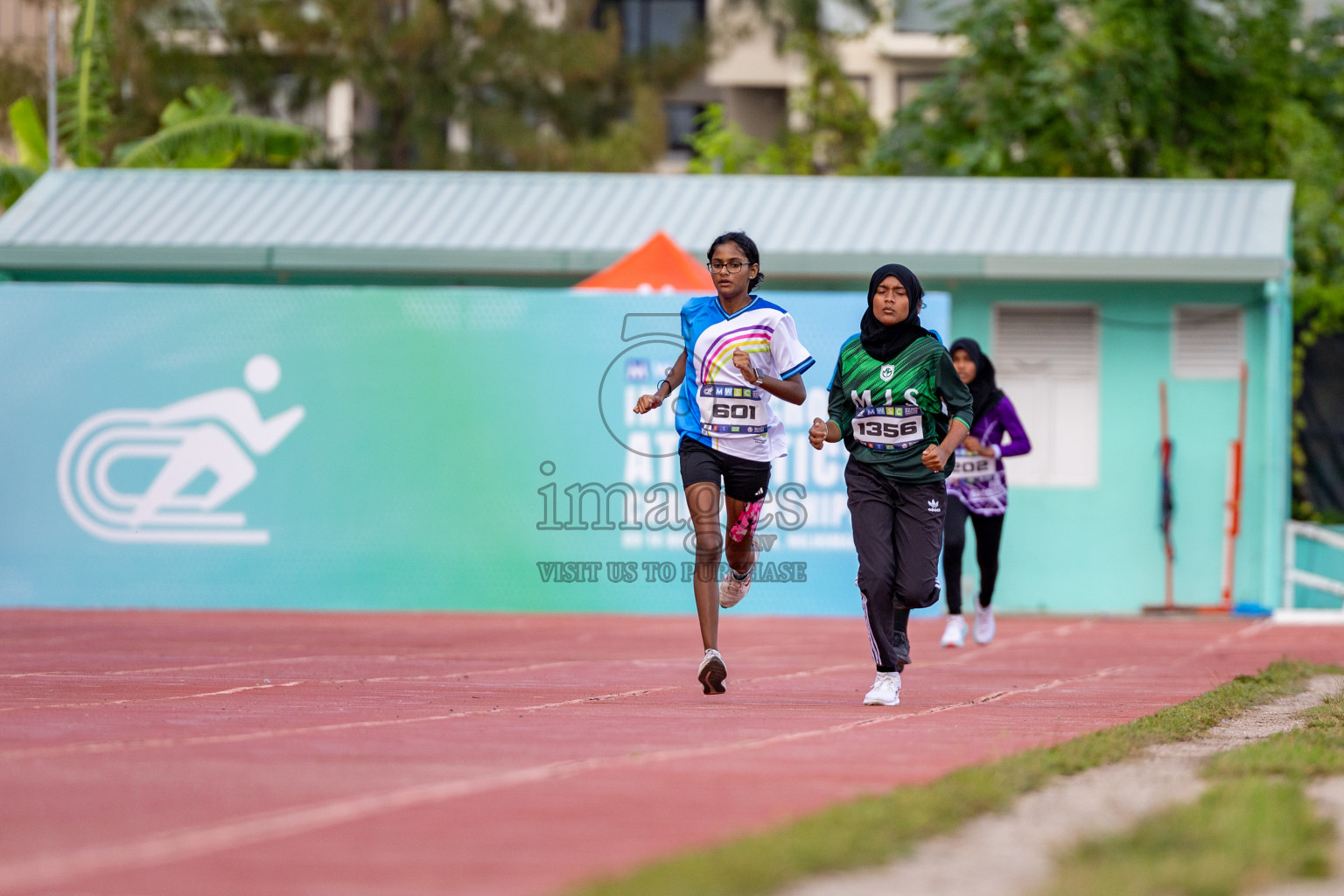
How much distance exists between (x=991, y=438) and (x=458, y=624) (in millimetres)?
4287

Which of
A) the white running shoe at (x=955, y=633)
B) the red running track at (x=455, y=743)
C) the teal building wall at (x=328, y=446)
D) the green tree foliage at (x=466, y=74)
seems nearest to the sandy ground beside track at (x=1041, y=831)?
the red running track at (x=455, y=743)

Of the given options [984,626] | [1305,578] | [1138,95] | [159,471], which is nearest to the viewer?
[984,626]

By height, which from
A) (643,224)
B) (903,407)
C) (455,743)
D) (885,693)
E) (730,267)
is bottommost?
(885,693)

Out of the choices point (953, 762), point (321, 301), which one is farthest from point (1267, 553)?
point (953, 762)

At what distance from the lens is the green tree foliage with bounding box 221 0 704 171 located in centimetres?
3234

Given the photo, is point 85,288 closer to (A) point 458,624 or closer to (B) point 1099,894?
(A) point 458,624

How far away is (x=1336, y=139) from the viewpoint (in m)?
25.3

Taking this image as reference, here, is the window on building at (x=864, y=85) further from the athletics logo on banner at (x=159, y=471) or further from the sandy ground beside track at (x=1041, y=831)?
the sandy ground beside track at (x=1041, y=831)

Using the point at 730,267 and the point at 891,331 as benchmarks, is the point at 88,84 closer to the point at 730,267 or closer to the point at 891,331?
the point at 730,267

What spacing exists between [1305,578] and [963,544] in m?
6.65

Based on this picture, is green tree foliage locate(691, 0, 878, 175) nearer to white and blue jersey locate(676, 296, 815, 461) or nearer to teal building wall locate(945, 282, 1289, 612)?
teal building wall locate(945, 282, 1289, 612)

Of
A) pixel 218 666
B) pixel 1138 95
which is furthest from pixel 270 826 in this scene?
pixel 1138 95

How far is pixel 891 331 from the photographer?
24.6 feet

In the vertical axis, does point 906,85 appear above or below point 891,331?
above
